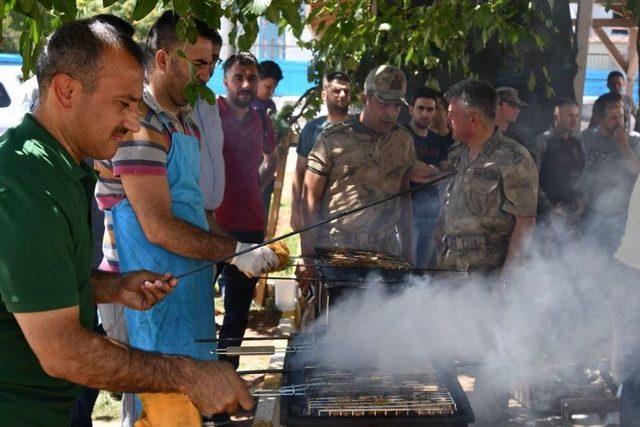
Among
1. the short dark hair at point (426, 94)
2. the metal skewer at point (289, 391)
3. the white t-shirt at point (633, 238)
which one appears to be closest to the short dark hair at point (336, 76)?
the short dark hair at point (426, 94)

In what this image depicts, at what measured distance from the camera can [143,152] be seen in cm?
312

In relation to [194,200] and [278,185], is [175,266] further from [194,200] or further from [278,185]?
[278,185]

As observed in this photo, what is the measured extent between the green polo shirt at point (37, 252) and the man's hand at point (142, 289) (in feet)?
1.15

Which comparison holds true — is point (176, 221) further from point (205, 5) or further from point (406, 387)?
point (406, 387)

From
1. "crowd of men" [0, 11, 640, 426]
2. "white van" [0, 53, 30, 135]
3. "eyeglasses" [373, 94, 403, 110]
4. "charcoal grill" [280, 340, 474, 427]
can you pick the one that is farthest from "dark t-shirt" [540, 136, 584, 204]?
"white van" [0, 53, 30, 135]

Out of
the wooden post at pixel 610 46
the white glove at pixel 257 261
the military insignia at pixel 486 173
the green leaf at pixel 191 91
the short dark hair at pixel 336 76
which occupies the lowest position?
the white glove at pixel 257 261

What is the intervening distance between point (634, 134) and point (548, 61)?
1060 mm

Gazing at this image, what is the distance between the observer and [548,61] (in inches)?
309

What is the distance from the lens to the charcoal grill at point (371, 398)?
2914mm

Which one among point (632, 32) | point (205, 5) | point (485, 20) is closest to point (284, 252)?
point (205, 5)

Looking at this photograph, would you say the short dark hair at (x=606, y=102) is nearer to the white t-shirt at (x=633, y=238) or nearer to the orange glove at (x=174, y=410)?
the white t-shirt at (x=633, y=238)

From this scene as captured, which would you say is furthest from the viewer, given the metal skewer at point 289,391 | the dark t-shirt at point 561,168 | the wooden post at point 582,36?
the wooden post at point 582,36

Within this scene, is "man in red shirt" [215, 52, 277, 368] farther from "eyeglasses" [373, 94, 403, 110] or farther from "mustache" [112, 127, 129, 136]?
"mustache" [112, 127, 129, 136]

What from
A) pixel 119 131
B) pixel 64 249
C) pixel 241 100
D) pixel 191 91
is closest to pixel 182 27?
pixel 191 91
